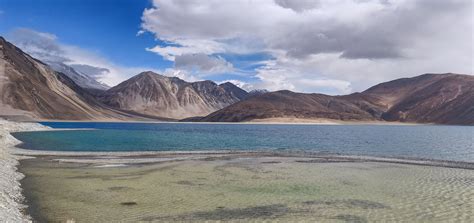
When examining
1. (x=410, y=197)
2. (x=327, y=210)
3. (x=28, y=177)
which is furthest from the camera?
(x=28, y=177)

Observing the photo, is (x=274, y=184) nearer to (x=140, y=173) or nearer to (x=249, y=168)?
(x=249, y=168)

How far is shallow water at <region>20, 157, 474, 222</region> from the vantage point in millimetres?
19250

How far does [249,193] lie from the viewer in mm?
24750

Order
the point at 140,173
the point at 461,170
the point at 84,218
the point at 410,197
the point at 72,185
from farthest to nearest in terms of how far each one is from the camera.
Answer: the point at 461,170 < the point at 140,173 < the point at 72,185 < the point at 410,197 < the point at 84,218

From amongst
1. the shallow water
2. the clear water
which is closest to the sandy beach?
the shallow water

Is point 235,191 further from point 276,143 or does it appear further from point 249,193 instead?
point 276,143

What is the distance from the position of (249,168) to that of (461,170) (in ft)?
62.5

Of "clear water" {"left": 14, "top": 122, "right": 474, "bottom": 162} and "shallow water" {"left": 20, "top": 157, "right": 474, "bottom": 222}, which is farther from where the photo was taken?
"clear water" {"left": 14, "top": 122, "right": 474, "bottom": 162}

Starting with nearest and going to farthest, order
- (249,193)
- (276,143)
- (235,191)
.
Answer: (249,193) → (235,191) → (276,143)

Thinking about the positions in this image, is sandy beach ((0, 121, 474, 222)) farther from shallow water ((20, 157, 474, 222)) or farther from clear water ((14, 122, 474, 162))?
clear water ((14, 122, 474, 162))

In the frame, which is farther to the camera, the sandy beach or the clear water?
the clear water

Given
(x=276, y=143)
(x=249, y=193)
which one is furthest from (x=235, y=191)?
(x=276, y=143)

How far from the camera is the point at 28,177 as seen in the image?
30.1 m

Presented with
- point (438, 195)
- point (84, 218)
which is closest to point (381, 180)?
point (438, 195)
